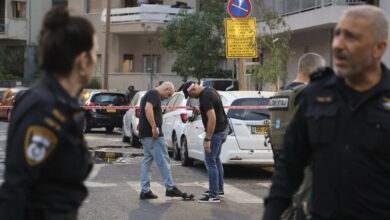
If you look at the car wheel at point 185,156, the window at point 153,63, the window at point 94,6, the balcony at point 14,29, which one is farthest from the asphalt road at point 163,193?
the balcony at point 14,29

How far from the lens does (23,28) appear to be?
4959cm

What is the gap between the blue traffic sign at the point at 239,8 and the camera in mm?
16969

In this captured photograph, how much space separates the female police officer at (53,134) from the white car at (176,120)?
11.2 m

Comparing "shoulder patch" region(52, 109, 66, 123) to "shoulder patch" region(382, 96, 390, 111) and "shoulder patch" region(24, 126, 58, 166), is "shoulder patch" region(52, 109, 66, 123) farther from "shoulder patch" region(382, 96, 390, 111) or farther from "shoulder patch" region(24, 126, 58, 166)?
"shoulder patch" region(382, 96, 390, 111)

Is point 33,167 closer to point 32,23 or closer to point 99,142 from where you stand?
point 99,142

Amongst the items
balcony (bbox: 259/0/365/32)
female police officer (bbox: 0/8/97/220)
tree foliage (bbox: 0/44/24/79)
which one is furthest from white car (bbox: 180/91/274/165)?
tree foliage (bbox: 0/44/24/79)

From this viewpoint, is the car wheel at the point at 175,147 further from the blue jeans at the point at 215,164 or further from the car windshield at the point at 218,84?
the car windshield at the point at 218,84

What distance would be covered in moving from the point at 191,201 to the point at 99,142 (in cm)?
1069

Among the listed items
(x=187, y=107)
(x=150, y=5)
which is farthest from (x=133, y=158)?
(x=150, y=5)

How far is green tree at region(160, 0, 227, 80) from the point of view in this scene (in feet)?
103

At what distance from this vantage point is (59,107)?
2941 mm

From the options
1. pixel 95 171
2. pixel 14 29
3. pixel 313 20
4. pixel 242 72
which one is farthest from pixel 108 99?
pixel 14 29

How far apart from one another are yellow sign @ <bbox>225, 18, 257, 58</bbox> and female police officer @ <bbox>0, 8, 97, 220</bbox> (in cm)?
1415

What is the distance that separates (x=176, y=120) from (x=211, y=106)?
218 inches
